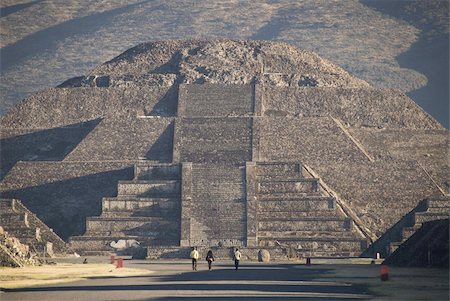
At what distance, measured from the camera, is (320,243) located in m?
75.1

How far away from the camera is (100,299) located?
4488 cm

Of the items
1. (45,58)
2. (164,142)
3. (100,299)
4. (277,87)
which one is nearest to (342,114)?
(277,87)

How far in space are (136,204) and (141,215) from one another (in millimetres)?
673

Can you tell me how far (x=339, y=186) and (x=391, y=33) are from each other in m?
58.0

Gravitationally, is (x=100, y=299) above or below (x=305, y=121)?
above

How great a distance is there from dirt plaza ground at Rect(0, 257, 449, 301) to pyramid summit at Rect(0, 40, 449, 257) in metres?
13.7

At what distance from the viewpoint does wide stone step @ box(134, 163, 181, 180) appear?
80812 millimetres

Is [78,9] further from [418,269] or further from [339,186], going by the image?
[418,269]

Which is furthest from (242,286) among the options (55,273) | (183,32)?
(183,32)

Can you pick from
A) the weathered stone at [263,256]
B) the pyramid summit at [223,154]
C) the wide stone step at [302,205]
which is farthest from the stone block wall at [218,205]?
the weathered stone at [263,256]

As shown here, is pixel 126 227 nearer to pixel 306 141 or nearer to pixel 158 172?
pixel 158 172

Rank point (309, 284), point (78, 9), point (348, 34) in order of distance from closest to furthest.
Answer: point (309, 284) → point (348, 34) → point (78, 9)

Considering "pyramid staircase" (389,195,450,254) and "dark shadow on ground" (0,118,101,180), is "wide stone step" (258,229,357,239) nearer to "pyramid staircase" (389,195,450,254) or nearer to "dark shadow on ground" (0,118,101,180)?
"pyramid staircase" (389,195,450,254)

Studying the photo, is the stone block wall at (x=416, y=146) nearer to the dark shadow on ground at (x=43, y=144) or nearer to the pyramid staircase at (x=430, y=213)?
the pyramid staircase at (x=430, y=213)
